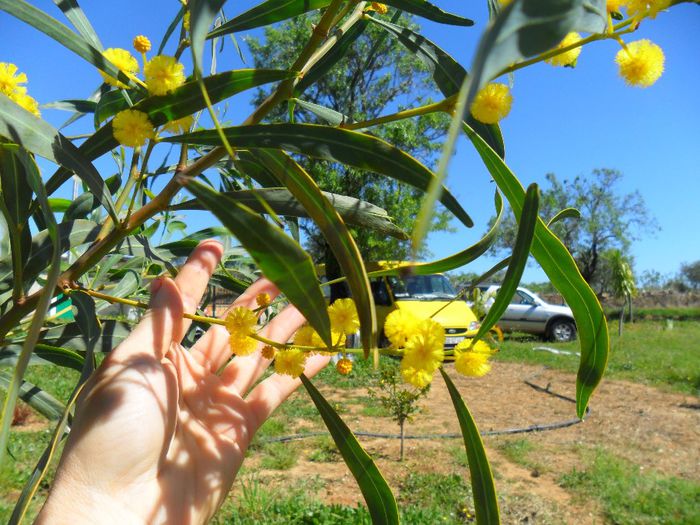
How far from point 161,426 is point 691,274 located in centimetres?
3206

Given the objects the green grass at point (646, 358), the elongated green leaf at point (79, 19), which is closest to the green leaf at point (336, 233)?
the elongated green leaf at point (79, 19)

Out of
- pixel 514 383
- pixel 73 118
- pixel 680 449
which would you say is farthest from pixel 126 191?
pixel 514 383

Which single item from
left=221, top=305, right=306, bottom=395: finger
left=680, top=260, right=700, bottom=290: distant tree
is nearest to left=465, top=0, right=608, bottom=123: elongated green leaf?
left=221, top=305, right=306, bottom=395: finger

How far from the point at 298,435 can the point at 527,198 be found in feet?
11.6

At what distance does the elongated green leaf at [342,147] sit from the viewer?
0.33 meters

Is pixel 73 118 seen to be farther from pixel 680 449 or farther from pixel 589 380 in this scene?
pixel 680 449

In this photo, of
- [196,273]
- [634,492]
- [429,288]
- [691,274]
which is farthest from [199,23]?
[691,274]

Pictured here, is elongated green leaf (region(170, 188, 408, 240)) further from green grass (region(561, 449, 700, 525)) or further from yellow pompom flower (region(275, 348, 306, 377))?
green grass (region(561, 449, 700, 525))

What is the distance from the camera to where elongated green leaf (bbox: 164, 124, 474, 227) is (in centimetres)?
33

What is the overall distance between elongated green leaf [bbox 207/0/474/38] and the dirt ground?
2607 millimetres

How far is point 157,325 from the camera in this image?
528 mm

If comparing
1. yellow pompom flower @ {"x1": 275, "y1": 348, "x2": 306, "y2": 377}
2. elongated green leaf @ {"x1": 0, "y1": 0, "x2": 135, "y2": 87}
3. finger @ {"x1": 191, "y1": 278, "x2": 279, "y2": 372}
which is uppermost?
elongated green leaf @ {"x1": 0, "y1": 0, "x2": 135, "y2": 87}

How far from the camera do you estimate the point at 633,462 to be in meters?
3.25

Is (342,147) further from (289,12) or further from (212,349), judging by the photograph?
(212,349)
